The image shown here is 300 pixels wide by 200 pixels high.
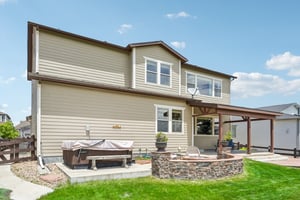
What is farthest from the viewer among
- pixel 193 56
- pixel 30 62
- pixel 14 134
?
pixel 14 134

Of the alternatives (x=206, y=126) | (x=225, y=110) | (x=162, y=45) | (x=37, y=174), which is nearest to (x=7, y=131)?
(x=37, y=174)

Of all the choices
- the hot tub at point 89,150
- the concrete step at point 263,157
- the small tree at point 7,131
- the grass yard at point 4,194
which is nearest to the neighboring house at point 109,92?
the hot tub at point 89,150

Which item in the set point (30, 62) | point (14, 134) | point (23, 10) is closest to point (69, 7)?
point (23, 10)

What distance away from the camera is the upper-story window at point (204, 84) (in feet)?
54.7

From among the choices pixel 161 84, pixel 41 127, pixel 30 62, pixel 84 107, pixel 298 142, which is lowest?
pixel 298 142

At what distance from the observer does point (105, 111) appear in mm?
11492

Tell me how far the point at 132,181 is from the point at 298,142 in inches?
703

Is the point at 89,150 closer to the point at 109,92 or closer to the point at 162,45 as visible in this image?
the point at 109,92

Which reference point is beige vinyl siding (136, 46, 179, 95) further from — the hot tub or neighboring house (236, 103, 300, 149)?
neighboring house (236, 103, 300, 149)

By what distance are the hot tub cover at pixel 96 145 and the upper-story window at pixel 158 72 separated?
17.7 feet

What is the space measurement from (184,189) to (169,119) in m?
6.62

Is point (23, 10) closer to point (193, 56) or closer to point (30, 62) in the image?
point (30, 62)

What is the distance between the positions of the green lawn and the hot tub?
1.57m

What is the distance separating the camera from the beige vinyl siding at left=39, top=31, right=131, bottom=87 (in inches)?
449
